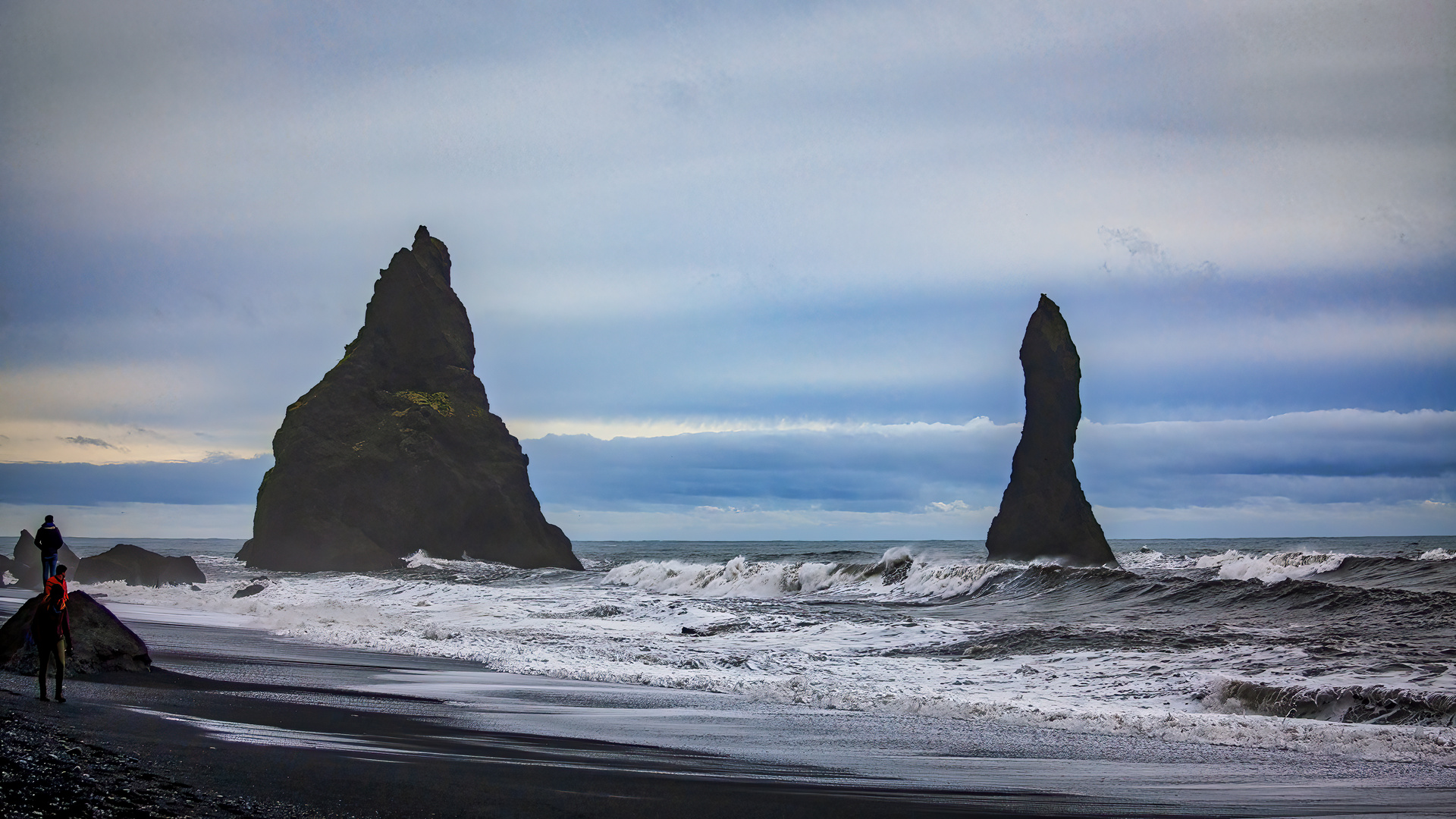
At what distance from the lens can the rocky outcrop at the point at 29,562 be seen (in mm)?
40344

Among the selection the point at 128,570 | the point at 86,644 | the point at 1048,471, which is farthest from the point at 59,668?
the point at 1048,471

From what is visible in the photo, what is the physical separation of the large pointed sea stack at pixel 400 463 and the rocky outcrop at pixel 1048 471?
3119cm

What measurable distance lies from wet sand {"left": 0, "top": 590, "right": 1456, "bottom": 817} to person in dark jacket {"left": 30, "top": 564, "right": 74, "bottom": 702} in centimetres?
38

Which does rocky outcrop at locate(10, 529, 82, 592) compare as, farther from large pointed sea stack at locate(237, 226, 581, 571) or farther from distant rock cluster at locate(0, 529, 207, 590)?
large pointed sea stack at locate(237, 226, 581, 571)

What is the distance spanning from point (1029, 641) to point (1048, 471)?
3289 cm

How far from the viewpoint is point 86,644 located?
12211 mm

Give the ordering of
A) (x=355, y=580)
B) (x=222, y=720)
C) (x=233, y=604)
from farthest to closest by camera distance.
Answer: (x=355, y=580)
(x=233, y=604)
(x=222, y=720)

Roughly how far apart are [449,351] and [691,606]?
156ft

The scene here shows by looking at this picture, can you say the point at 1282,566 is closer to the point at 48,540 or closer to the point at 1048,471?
the point at 1048,471

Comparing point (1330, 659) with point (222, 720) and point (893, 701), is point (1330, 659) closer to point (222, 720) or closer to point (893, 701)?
point (893, 701)

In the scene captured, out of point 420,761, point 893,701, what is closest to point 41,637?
point 420,761

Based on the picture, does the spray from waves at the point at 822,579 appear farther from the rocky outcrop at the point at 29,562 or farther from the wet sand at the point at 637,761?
the rocky outcrop at the point at 29,562

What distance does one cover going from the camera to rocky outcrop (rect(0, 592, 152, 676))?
11672 millimetres

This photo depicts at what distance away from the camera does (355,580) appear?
4175 cm
